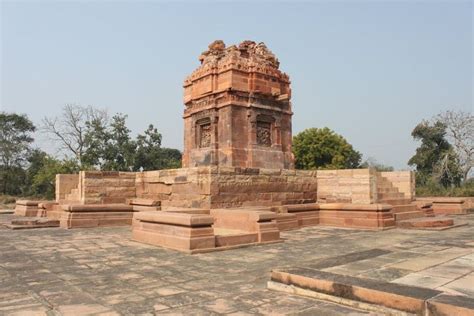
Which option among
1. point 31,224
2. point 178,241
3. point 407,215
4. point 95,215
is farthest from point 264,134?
point 178,241

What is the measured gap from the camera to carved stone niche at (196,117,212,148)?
44.9ft

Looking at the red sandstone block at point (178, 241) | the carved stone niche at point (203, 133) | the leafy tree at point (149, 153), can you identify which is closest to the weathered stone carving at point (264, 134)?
the carved stone niche at point (203, 133)

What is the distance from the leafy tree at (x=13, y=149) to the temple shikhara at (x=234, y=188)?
81.0 feet

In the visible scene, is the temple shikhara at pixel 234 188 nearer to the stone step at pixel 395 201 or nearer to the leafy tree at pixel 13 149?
the stone step at pixel 395 201

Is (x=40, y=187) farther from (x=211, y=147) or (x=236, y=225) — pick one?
(x=236, y=225)

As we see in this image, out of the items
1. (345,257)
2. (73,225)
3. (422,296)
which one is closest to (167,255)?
(345,257)

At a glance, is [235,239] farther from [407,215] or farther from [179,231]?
[407,215]

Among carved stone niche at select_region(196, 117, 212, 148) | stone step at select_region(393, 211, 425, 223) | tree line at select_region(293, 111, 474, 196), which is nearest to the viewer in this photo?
stone step at select_region(393, 211, 425, 223)

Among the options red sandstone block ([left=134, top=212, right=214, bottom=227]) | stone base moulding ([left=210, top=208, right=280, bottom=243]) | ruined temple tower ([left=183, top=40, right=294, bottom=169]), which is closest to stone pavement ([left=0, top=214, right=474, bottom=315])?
stone base moulding ([left=210, top=208, right=280, bottom=243])

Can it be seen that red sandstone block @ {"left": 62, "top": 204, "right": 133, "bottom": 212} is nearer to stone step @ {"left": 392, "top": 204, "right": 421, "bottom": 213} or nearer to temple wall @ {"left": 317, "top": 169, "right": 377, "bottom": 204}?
temple wall @ {"left": 317, "top": 169, "right": 377, "bottom": 204}

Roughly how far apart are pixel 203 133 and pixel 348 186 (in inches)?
215

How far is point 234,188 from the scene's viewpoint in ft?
30.5

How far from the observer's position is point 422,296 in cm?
299

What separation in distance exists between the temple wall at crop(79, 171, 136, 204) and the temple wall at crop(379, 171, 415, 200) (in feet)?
27.1
